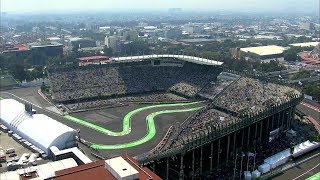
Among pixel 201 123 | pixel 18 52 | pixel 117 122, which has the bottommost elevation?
pixel 117 122

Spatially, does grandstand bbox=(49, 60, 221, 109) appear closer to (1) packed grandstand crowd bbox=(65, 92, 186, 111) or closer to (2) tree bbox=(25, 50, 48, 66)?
(1) packed grandstand crowd bbox=(65, 92, 186, 111)

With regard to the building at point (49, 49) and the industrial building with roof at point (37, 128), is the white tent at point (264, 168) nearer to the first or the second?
the industrial building with roof at point (37, 128)

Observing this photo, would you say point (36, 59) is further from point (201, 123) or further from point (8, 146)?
point (201, 123)

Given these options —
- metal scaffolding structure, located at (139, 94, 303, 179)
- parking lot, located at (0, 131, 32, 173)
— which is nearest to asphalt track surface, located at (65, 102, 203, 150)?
metal scaffolding structure, located at (139, 94, 303, 179)

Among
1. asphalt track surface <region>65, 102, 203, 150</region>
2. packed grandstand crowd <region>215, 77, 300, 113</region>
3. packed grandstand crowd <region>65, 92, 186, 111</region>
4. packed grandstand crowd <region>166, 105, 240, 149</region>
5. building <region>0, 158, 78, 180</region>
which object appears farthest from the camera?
packed grandstand crowd <region>65, 92, 186, 111</region>

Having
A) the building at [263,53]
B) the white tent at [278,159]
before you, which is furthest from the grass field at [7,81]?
the building at [263,53]

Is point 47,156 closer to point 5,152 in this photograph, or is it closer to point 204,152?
point 5,152

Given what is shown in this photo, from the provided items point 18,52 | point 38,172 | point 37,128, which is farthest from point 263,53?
point 38,172
